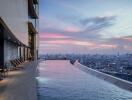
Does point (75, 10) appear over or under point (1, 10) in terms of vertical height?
over

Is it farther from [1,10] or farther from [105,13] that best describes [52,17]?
[1,10]

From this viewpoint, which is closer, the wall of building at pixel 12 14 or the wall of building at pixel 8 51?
the wall of building at pixel 12 14

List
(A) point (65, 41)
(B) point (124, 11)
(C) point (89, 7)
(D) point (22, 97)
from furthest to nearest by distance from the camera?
(A) point (65, 41)
(C) point (89, 7)
(B) point (124, 11)
(D) point (22, 97)

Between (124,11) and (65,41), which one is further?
(65,41)

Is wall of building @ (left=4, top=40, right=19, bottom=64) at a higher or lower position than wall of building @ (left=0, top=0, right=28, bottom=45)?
lower

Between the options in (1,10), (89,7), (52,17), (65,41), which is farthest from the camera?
(65,41)

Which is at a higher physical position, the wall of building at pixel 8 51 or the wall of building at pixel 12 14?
the wall of building at pixel 12 14

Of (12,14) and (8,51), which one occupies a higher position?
(12,14)

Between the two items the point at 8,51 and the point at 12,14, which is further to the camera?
the point at 8,51

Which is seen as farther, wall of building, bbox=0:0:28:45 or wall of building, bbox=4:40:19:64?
wall of building, bbox=4:40:19:64

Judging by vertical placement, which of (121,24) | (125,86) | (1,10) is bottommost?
(125,86)

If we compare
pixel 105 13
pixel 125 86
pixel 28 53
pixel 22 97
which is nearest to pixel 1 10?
pixel 22 97
